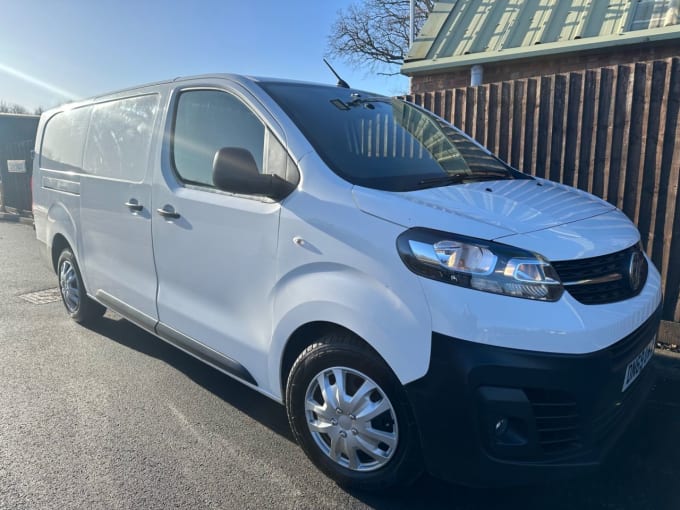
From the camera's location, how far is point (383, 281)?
7.07ft

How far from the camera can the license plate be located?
2.23 metres

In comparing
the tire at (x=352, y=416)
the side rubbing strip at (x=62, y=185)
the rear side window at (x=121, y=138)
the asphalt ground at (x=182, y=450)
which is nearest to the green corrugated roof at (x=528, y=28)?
the asphalt ground at (x=182, y=450)

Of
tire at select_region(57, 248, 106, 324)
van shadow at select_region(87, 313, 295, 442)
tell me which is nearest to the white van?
van shadow at select_region(87, 313, 295, 442)

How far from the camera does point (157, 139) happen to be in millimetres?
3453

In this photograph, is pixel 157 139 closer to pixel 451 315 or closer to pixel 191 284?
pixel 191 284

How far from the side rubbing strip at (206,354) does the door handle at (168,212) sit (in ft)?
2.41

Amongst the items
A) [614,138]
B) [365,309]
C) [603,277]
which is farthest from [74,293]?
[614,138]

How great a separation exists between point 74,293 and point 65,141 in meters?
1.38

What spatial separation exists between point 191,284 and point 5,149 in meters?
14.5

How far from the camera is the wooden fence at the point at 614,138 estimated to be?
4215 millimetres

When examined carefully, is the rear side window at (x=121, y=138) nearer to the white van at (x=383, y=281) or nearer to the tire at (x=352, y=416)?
the white van at (x=383, y=281)

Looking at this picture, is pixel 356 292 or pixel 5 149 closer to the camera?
pixel 356 292

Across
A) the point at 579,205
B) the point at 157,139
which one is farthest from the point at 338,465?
the point at 157,139

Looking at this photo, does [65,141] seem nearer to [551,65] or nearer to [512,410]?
[512,410]
